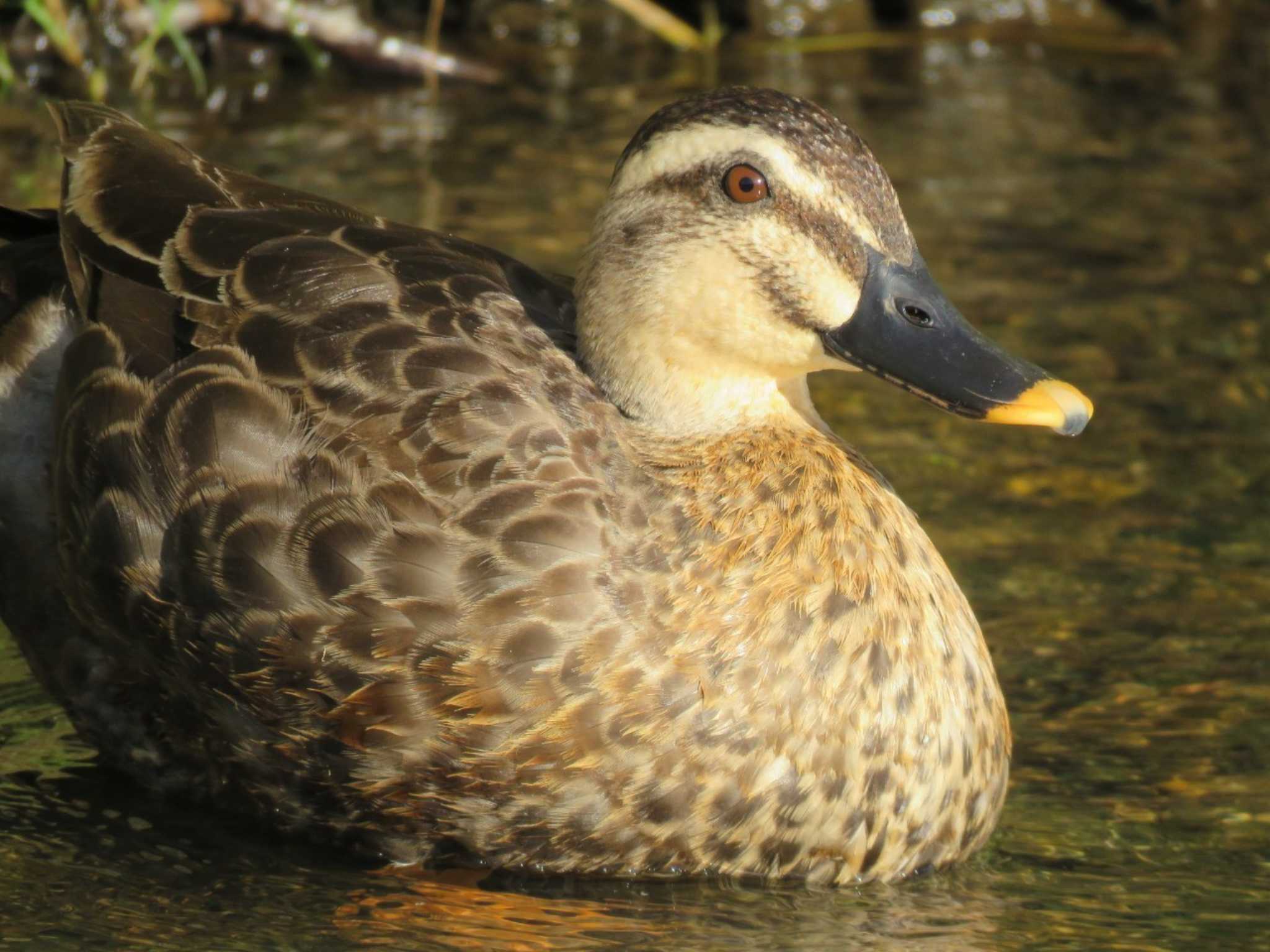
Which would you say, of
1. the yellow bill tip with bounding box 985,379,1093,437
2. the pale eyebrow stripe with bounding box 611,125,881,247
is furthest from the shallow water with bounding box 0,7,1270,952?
the pale eyebrow stripe with bounding box 611,125,881,247

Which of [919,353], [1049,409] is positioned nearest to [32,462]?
[919,353]

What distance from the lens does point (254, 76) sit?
10.3m

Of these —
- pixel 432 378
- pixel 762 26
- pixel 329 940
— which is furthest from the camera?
pixel 762 26

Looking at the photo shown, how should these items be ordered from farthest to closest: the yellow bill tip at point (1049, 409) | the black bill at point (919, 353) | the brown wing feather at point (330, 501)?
1. the black bill at point (919, 353)
2. the yellow bill tip at point (1049, 409)
3. the brown wing feather at point (330, 501)

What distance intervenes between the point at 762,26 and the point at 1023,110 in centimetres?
174

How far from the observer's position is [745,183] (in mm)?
4527

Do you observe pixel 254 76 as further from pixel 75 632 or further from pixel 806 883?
pixel 806 883

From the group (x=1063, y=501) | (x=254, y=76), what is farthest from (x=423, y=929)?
(x=254, y=76)

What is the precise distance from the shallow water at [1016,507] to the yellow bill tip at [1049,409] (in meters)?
0.97

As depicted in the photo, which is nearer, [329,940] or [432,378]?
[329,940]

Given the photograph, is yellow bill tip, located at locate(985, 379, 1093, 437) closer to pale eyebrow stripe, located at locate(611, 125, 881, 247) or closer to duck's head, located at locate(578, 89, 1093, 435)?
duck's head, located at locate(578, 89, 1093, 435)

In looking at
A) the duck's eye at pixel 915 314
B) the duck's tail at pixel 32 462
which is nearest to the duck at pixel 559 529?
the duck's eye at pixel 915 314

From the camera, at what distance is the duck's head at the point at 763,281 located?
4488 millimetres

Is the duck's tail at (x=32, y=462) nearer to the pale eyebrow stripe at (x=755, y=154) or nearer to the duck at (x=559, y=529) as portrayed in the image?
the duck at (x=559, y=529)
